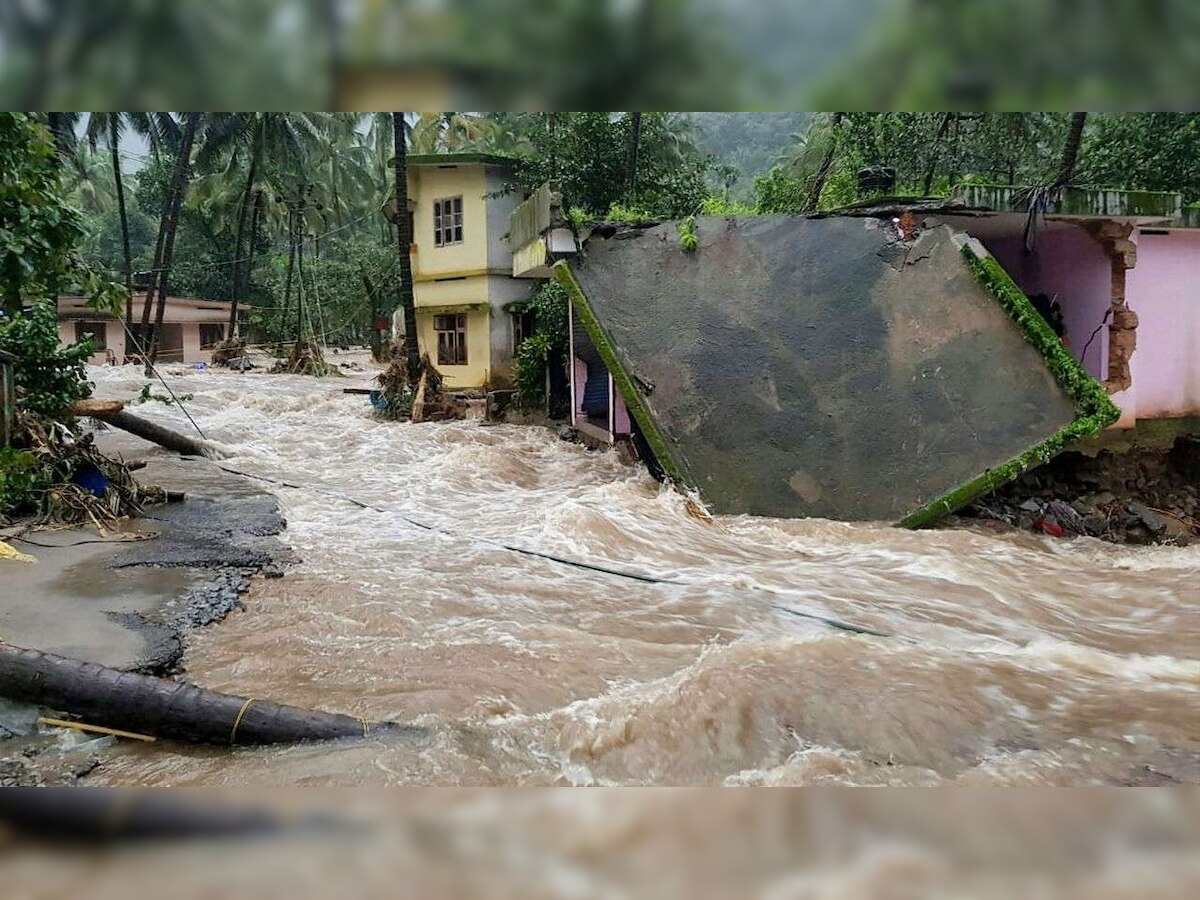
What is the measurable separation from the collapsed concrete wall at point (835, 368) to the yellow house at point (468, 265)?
352 inches

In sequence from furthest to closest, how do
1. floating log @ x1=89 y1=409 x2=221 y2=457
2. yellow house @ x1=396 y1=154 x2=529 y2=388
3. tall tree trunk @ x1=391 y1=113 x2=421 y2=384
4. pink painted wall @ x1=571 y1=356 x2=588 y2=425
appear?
yellow house @ x1=396 y1=154 x2=529 y2=388
tall tree trunk @ x1=391 y1=113 x2=421 y2=384
pink painted wall @ x1=571 y1=356 x2=588 y2=425
floating log @ x1=89 y1=409 x2=221 y2=457

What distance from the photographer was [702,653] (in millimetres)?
4902

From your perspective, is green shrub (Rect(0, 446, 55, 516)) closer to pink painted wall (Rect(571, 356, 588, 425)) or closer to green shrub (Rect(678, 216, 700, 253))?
green shrub (Rect(678, 216, 700, 253))

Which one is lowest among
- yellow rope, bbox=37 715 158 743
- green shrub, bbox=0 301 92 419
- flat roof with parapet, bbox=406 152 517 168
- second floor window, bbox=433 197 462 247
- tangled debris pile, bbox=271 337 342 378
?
yellow rope, bbox=37 715 158 743

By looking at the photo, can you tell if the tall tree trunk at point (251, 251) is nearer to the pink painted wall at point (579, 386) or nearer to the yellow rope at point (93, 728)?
the pink painted wall at point (579, 386)

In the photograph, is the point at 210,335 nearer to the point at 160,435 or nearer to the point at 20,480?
the point at 160,435

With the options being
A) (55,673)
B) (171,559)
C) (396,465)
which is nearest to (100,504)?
(171,559)

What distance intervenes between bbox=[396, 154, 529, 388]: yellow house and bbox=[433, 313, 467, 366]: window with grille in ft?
0.07

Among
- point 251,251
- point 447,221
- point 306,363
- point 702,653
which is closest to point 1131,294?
point 702,653

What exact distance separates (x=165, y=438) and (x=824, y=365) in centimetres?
879

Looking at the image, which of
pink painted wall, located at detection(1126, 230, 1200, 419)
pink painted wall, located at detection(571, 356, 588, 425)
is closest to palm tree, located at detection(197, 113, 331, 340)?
pink painted wall, located at detection(571, 356, 588, 425)

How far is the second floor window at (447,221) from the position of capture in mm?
18734

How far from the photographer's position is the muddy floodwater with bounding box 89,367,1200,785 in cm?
358

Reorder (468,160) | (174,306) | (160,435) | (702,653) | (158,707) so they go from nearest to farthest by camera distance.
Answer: (158,707) < (702,653) < (160,435) < (468,160) < (174,306)
